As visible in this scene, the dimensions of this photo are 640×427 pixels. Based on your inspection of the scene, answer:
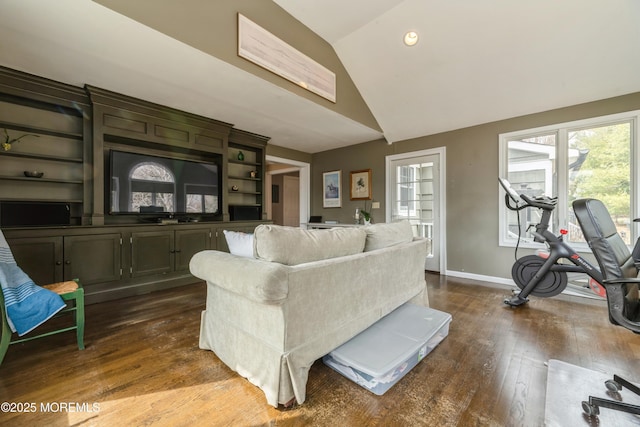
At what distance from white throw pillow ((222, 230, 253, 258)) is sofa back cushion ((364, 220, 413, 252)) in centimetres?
88

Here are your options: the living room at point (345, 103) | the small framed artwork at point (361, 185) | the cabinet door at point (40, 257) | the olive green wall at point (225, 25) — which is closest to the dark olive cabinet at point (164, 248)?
the living room at point (345, 103)

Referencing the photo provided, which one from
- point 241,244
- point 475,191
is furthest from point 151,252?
point 475,191

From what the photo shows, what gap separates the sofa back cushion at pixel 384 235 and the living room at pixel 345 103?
86 centimetres

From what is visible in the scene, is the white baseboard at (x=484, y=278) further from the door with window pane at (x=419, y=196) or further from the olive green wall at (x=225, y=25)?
the olive green wall at (x=225, y=25)

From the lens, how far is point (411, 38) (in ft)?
9.55

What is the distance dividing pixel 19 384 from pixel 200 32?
2621 millimetres

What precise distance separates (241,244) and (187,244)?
7.57 ft

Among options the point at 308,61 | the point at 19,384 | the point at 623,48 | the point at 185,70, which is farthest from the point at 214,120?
the point at 623,48

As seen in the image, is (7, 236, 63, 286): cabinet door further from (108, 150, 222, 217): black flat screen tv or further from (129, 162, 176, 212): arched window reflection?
(129, 162, 176, 212): arched window reflection

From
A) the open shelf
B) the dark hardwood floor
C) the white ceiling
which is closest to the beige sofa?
the dark hardwood floor

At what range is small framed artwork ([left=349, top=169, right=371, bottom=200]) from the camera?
505cm

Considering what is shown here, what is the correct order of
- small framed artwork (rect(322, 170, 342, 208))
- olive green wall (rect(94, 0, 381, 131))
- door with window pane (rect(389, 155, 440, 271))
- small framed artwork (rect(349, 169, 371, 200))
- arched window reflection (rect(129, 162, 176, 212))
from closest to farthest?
olive green wall (rect(94, 0, 381, 131)) → arched window reflection (rect(129, 162, 176, 212)) → door with window pane (rect(389, 155, 440, 271)) → small framed artwork (rect(349, 169, 371, 200)) → small framed artwork (rect(322, 170, 342, 208))

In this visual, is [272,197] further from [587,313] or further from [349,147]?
[587,313]

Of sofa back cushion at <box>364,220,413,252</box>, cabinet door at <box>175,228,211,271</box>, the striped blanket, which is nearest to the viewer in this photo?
the striped blanket
